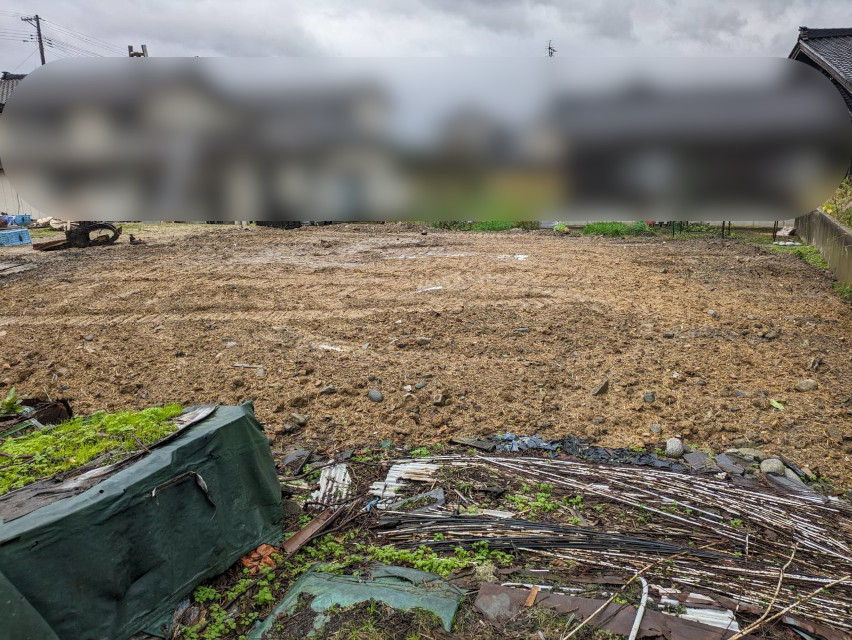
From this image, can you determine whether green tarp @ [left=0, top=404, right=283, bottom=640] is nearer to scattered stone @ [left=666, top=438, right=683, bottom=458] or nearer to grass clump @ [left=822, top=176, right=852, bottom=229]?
scattered stone @ [left=666, top=438, right=683, bottom=458]

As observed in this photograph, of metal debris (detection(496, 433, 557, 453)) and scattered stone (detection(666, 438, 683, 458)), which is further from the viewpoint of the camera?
metal debris (detection(496, 433, 557, 453))

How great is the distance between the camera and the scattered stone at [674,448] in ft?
16.8

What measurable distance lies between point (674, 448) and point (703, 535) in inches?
53.6

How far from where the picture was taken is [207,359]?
7.52 m

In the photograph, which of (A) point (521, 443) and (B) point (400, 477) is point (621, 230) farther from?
(B) point (400, 477)

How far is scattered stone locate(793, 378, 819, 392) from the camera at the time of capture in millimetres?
6188

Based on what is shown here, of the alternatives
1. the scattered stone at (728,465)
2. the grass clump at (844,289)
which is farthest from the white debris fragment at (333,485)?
the grass clump at (844,289)

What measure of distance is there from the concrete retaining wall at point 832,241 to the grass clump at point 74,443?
420 inches

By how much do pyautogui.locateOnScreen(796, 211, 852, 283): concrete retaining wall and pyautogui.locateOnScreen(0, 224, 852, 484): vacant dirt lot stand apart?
0.53m

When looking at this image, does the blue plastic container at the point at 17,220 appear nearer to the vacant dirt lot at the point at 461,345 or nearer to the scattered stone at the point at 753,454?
the vacant dirt lot at the point at 461,345

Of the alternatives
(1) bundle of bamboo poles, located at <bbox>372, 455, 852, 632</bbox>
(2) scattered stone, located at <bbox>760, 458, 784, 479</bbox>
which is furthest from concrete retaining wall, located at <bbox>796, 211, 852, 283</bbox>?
(1) bundle of bamboo poles, located at <bbox>372, 455, 852, 632</bbox>

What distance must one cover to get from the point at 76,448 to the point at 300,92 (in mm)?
3167

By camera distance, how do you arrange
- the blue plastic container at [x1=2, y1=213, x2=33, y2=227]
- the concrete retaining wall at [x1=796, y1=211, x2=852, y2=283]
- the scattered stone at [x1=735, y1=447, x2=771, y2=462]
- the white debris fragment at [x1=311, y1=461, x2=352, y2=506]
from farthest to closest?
the blue plastic container at [x1=2, y1=213, x2=33, y2=227]
the concrete retaining wall at [x1=796, y1=211, x2=852, y2=283]
the scattered stone at [x1=735, y1=447, x2=771, y2=462]
the white debris fragment at [x1=311, y1=461, x2=352, y2=506]

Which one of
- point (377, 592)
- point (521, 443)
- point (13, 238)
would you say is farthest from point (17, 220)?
point (377, 592)
